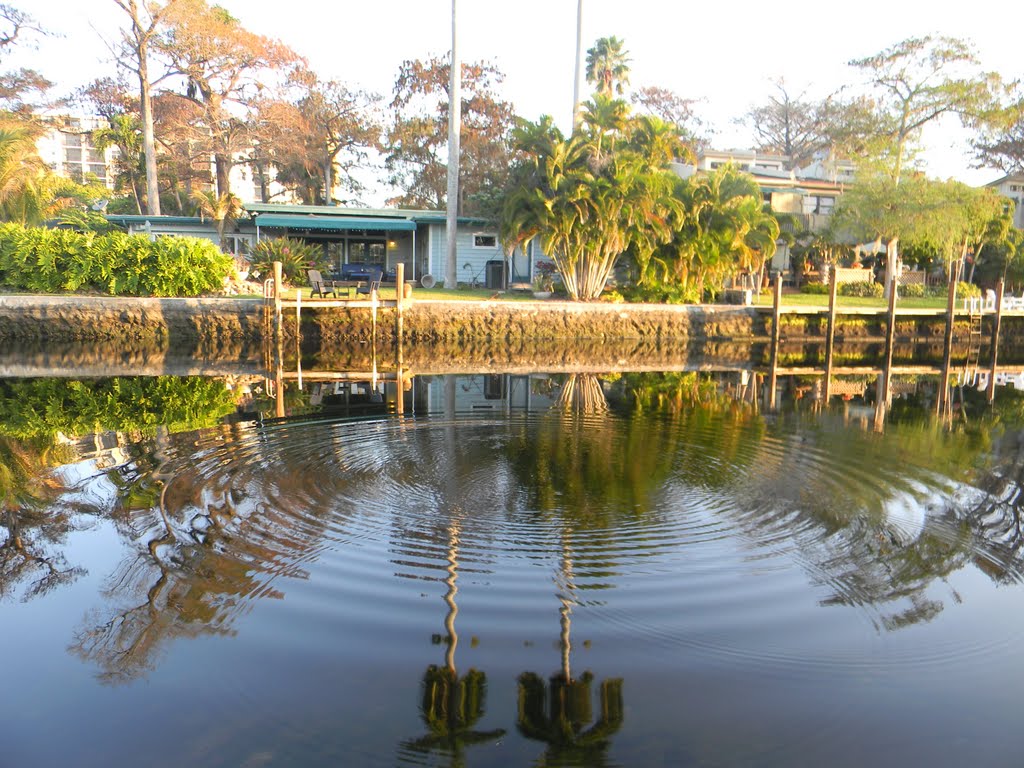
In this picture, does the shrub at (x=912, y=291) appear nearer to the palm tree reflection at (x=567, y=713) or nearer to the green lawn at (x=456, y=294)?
the green lawn at (x=456, y=294)

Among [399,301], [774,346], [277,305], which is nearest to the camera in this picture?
[277,305]

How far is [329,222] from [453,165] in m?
4.59

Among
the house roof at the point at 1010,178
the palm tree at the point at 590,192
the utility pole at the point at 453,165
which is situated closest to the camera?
the palm tree at the point at 590,192

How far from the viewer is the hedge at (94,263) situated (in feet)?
70.5

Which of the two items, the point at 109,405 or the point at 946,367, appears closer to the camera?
the point at 109,405

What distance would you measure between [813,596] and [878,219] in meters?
26.7

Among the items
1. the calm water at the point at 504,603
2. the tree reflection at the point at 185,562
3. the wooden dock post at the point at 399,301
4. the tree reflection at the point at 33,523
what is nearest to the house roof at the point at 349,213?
the wooden dock post at the point at 399,301

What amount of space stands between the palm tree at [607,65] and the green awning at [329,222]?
9960 millimetres

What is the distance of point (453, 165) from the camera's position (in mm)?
27859

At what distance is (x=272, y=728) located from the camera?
4.05m

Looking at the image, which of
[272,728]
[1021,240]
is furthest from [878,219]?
[272,728]

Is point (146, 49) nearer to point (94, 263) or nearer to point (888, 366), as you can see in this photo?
point (94, 263)

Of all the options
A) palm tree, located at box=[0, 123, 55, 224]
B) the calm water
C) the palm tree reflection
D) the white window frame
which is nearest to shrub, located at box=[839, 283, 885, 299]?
the white window frame

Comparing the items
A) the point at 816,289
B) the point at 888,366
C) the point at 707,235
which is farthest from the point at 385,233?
the point at 888,366
